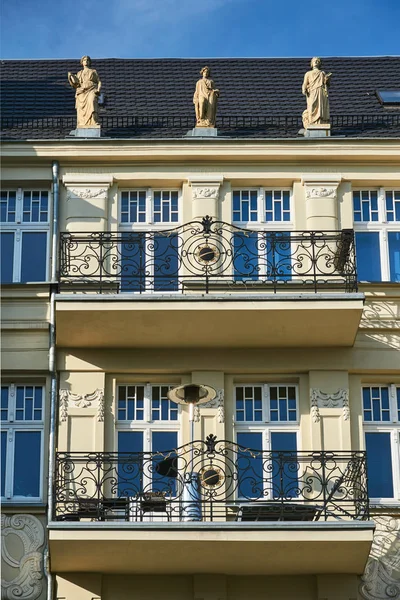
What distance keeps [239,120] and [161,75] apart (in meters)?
2.51

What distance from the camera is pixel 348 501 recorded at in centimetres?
1923

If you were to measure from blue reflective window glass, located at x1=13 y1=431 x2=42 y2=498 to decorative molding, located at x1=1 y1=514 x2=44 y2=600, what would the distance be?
428 millimetres

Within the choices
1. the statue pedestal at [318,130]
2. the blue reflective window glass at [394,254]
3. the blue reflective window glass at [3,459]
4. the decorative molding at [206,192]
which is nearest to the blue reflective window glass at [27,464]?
the blue reflective window glass at [3,459]

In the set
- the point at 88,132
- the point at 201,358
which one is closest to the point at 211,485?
the point at 201,358

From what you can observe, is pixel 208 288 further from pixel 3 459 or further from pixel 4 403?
pixel 3 459

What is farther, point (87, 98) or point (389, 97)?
point (389, 97)

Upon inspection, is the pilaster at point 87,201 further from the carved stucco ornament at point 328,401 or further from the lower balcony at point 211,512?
the carved stucco ornament at point 328,401

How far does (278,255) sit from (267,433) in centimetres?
258

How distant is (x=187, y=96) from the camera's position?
2453 cm

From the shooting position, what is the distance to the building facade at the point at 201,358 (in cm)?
1919

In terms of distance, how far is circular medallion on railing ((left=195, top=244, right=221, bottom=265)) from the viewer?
68.9 ft

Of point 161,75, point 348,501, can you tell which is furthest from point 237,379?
point 161,75

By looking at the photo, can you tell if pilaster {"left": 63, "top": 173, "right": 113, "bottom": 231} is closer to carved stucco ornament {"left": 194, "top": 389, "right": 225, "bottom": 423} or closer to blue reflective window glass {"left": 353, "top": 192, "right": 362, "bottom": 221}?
carved stucco ornament {"left": 194, "top": 389, "right": 225, "bottom": 423}

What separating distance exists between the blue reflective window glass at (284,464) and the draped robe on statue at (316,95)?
4.77m
